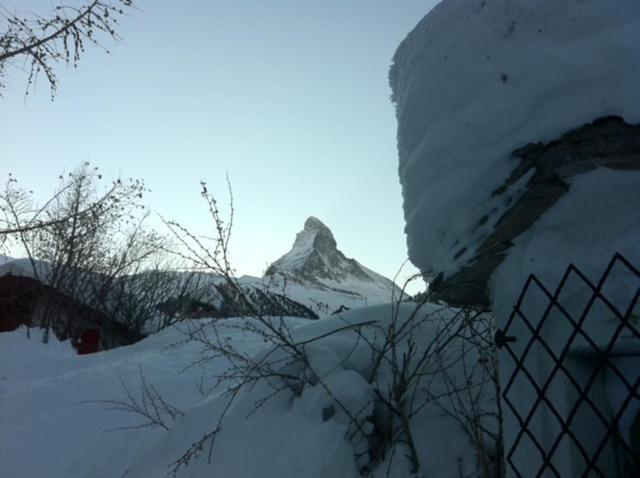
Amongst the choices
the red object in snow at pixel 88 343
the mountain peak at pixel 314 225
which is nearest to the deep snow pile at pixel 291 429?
the red object in snow at pixel 88 343

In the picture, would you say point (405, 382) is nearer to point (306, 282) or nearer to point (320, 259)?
point (306, 282)

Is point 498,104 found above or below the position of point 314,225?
below

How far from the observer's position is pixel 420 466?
2.65 metres

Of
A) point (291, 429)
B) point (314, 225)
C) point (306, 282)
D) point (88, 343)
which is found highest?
point (314, 225)

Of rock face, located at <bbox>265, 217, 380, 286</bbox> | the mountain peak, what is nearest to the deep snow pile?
rock face, located at <bbox>265, 217, 380, 286</bbox>

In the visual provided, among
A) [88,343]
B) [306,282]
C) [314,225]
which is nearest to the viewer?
[88,343]

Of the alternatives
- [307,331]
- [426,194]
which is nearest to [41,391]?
[307,331]

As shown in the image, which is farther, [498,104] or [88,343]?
[88,343]

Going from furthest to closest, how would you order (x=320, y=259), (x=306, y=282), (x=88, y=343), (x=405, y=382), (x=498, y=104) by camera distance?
(x=320, y=259) → (x=306, y=282) → (x=88, y=343) → (x=405, y=382) → (x=498, y=104)

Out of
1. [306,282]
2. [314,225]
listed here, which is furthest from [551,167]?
[314,225]

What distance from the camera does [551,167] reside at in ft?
6.17

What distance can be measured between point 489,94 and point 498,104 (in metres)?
0.08

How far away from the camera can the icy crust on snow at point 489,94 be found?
1789 millimetres

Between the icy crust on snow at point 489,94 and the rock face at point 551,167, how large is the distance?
1.4 inches
